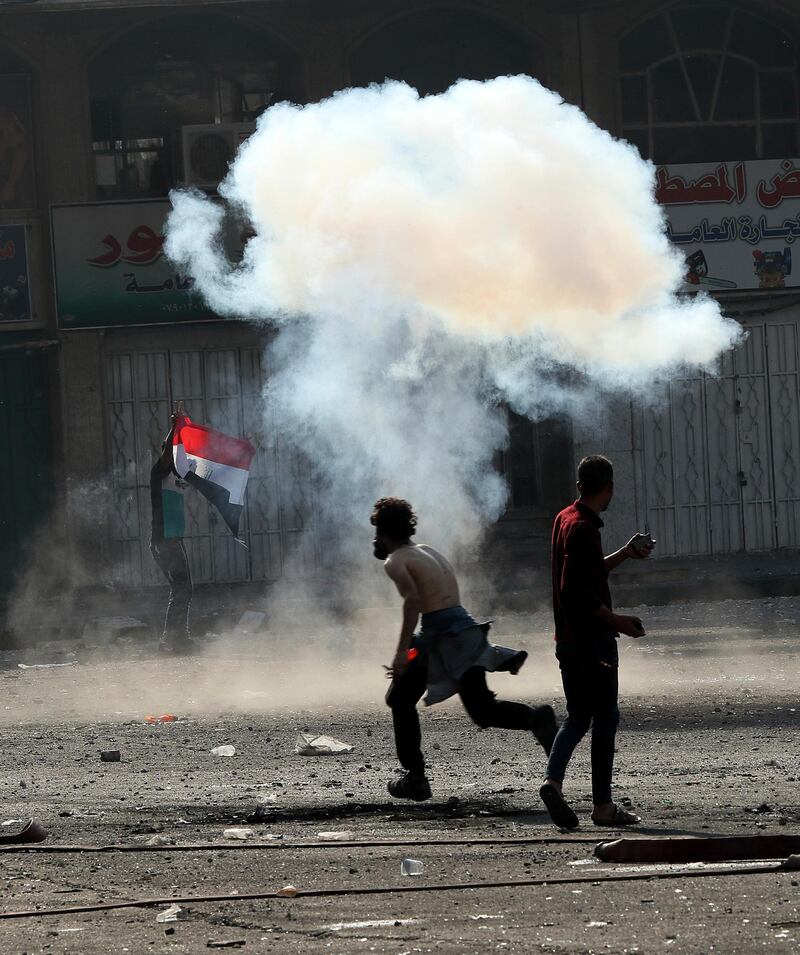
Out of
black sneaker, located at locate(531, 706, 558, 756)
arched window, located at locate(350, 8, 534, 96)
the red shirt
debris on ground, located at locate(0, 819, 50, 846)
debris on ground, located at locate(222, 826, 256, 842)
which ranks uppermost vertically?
arched window, located at locate(350, 8, 534, 96)

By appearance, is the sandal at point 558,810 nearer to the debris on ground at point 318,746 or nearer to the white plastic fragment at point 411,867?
the white plastic fragment at point 411,867

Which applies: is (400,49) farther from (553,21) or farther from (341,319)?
(341,319)

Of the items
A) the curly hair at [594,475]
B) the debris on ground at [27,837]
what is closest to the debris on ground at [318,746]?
the debris on ground at [27,837]

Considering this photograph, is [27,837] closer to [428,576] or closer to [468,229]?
[428,576]

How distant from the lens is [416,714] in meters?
6.88

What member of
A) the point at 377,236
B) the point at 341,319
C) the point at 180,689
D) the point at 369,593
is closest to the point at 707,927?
the point at 180,689

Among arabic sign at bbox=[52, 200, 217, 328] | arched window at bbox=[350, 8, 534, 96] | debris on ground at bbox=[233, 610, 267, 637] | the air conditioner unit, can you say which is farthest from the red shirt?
arched window at bbox=[350, 8, 534, 96]

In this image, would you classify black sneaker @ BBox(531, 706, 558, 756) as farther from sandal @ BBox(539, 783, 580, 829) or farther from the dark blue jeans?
sandal @ BBox(539, 783, 580, 829)

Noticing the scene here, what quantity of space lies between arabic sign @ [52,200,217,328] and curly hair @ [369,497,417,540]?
10.7 m

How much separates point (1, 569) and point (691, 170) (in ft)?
28.3

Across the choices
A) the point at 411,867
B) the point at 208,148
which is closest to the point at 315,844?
the point at 411,867

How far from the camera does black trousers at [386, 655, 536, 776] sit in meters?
6.85

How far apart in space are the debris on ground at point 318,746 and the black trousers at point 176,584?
501 centimetres

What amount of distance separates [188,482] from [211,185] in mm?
5234
